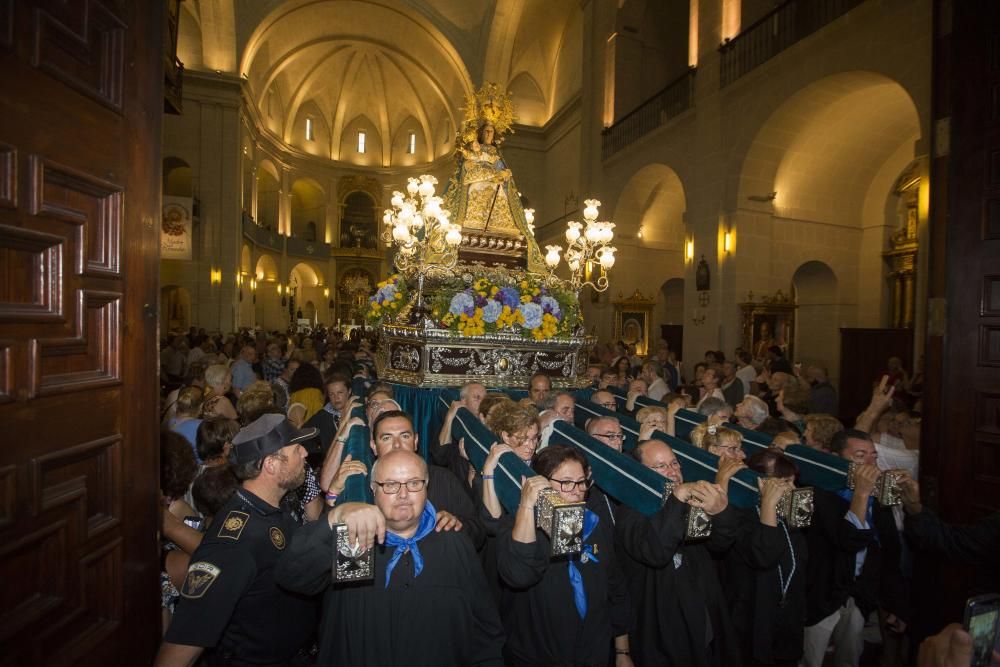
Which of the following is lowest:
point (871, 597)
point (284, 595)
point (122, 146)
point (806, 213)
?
point (871, 597)

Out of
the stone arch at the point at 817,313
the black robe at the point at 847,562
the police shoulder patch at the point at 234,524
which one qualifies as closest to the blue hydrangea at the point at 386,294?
the police shoulder patch at the point at 234,524

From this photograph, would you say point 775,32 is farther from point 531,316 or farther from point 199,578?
point 199,578

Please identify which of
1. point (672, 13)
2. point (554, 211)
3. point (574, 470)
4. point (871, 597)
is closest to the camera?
point (574, 470)

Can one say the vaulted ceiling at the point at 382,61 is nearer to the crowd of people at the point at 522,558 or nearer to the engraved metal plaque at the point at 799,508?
the crowd of people at the point at 522,558

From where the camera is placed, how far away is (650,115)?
1402 cm

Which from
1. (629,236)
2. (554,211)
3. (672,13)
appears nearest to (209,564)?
(629,236)

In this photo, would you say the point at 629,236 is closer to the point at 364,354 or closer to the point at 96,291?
the point at 364,354

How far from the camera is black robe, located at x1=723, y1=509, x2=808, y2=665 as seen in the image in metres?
2.72

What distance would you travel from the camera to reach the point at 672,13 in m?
16.5

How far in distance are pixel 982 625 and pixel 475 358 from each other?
4874mm

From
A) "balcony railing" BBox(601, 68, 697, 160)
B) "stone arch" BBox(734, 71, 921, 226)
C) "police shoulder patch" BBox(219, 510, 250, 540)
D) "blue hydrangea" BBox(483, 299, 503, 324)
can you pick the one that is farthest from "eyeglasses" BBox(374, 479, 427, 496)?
"balcony railing" BBox(601, 68, 697, 160)

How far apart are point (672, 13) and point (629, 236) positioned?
7.71 meters

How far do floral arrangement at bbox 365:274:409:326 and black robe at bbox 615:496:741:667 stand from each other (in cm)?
505

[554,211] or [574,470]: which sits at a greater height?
[554,211]
